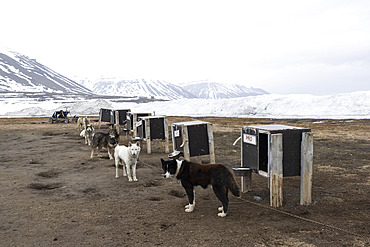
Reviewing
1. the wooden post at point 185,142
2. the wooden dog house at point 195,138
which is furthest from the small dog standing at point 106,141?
the wooden post at point 185,142

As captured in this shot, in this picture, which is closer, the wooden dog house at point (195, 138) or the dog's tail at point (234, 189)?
the dog's tail at point (234, 189)

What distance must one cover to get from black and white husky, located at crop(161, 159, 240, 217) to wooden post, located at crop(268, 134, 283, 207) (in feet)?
3.62

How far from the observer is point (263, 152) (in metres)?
8.39

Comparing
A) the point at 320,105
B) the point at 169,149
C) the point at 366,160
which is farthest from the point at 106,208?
the point at 320,105

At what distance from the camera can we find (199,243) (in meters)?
5.73

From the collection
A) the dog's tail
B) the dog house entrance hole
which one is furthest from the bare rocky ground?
the dog house entrance hole

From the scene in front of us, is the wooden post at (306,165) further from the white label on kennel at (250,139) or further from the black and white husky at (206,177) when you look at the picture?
the black and white husky at (206,177)

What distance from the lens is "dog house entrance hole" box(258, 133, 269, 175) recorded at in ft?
27.0

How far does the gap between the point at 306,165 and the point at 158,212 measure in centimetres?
392

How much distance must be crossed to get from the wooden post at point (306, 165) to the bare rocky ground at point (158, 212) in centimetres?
30

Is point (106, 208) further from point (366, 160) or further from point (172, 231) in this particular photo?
point (366, 160)

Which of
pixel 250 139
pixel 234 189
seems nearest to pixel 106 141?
pixel 250 139

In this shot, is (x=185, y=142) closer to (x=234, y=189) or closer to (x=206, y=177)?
(x=206, y=177)

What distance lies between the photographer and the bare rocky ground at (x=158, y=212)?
5.95 meters
